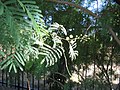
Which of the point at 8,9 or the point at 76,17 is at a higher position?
the point at 76,17

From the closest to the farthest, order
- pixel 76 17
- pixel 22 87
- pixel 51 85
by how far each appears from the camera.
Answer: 1. pixel 76 17
2. pixel 51 85
3. pixel 22 87

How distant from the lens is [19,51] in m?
0.62

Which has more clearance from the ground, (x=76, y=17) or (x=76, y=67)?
(x=76, y=17)

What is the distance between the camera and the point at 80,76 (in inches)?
75.5

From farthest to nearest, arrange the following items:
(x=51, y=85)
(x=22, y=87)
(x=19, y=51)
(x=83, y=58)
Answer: (x=22, y=87), (x=51, y=85), (x=83, y=58), (x=19, y=51)

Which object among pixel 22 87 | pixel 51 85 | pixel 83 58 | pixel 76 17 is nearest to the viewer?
pixel 76 17

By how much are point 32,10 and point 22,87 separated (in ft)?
8.01

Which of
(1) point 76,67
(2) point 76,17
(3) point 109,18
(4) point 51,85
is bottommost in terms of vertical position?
(4) point 51,85

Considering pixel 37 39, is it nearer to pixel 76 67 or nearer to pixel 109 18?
pixel 109 18

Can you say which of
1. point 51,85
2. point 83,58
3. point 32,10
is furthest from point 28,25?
point 51,85

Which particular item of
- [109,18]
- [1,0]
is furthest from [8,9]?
[109,18]

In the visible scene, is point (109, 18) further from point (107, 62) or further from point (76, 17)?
point (107, 62)

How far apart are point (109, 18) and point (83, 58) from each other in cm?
61

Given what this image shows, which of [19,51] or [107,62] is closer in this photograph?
[19,51]
